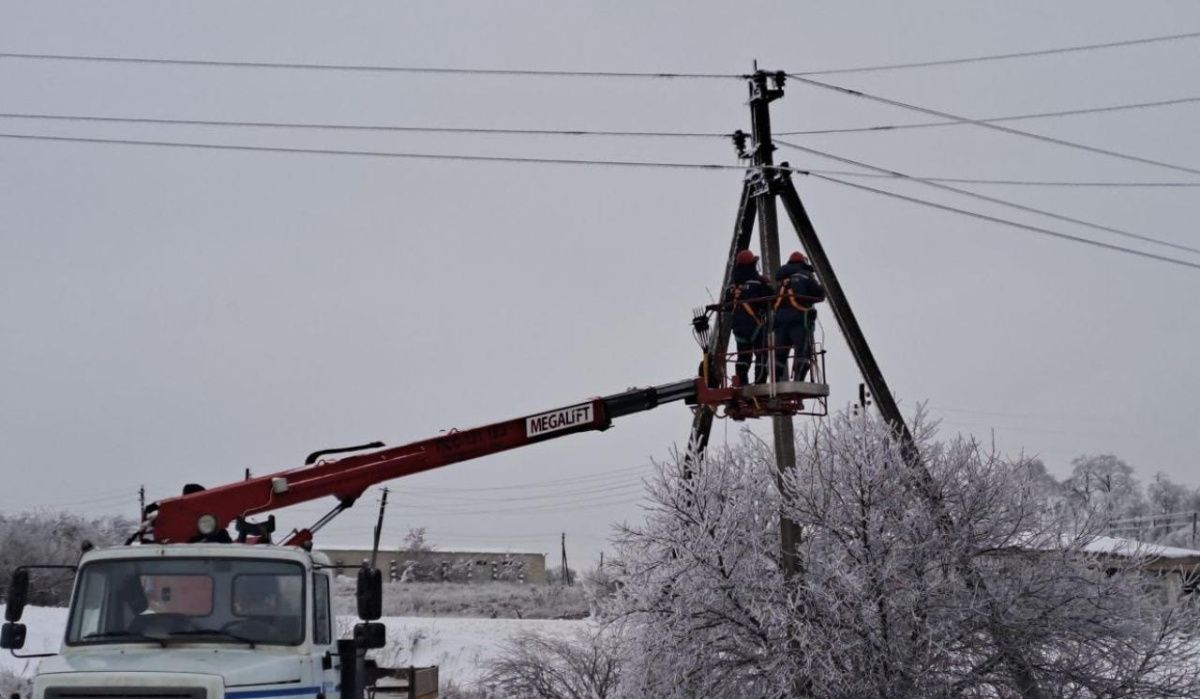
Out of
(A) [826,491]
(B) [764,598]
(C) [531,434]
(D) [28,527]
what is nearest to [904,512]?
(A) [826,491]

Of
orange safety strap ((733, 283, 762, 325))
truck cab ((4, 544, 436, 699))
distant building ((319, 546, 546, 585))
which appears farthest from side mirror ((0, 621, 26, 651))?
A: distant building ((319, 546, 546, 585))

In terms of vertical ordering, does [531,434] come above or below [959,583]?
above

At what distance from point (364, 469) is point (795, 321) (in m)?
5.50

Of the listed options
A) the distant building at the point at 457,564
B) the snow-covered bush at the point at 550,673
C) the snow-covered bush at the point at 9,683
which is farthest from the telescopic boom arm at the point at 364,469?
the distant building at the point at 457,564

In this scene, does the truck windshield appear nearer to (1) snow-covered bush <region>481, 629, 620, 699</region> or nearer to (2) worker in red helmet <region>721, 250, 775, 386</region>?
(2) worker in red helmet <region>721, 250, 775, 386</region>

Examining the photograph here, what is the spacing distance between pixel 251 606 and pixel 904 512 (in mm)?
9026

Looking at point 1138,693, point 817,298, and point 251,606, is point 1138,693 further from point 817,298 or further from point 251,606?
point 251,606

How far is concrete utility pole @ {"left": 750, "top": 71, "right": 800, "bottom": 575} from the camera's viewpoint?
51.1 feet

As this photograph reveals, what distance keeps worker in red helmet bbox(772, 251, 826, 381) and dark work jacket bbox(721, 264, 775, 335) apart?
22cm

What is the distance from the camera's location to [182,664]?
8500 millimetres

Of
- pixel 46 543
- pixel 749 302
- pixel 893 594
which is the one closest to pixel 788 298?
pixel 749 302

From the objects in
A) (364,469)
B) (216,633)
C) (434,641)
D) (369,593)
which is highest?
(364,469)

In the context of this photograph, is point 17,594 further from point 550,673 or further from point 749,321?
point 550,673

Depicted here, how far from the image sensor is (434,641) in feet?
98.0
